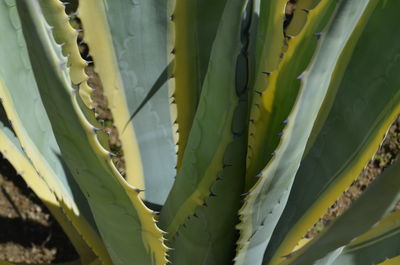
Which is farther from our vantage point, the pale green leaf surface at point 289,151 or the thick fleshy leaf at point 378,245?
the thick fleshy leaf at point 378,245

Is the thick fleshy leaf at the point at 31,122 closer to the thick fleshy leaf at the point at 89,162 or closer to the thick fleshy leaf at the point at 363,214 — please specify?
the thick fleshy leaf at the point at 89,162

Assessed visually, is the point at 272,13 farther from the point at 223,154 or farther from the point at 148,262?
the point at 148,262

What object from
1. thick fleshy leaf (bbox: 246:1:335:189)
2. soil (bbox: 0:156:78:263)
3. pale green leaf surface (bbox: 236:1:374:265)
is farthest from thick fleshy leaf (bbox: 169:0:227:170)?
soil (bbox: 0:156:78:263)

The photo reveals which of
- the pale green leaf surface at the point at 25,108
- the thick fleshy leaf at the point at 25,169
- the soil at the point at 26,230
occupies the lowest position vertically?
the soil at the point at 26,230

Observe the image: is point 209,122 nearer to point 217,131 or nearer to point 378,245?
point 217,131

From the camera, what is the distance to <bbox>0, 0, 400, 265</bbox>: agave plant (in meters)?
0.64

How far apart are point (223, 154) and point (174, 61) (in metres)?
0.31

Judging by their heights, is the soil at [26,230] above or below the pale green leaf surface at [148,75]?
below

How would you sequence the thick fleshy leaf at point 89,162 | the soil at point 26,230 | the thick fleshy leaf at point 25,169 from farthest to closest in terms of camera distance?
the soil at point 26,230
the thick fleshy leaf at point 25,169
the thick fleshy leaf at point 89,162

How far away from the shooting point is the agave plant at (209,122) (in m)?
0.64

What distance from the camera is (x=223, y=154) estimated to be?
721mm

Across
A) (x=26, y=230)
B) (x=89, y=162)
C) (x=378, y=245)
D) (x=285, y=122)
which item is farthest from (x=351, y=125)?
(x=26, y=230)

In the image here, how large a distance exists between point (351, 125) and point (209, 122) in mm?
265

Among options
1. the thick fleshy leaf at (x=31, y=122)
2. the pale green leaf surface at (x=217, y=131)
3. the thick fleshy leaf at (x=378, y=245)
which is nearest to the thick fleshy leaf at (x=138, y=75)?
the thick fleshy leaf at (x=31, y=122)
